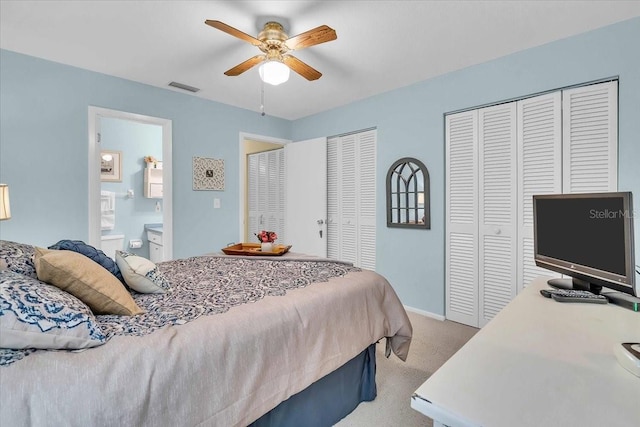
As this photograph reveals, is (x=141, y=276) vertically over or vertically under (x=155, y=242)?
over

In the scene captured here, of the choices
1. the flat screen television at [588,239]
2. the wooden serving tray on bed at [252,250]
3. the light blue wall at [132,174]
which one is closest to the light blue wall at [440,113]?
the flat screen television at [588,239]

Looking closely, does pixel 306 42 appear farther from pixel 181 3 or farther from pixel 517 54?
pixel 517 54

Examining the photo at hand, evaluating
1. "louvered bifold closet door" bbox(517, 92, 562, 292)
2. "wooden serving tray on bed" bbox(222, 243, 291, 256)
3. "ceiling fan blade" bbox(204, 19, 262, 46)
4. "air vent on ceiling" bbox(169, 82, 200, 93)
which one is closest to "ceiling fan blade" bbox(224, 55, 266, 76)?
"ceiling fan blade" bbox(204, 19, 262, 46)

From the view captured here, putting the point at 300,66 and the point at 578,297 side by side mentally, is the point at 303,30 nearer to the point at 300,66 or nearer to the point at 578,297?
the point at 300,66

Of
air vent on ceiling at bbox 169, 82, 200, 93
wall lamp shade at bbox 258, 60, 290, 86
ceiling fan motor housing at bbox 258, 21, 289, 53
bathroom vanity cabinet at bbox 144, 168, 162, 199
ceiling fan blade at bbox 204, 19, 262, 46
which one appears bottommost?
bathroom vanity cabinet at bbox 144, 168, 162, 199

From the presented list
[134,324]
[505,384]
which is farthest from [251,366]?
[505,384]

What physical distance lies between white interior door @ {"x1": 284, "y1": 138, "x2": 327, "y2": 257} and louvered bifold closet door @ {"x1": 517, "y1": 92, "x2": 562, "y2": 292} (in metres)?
2.19

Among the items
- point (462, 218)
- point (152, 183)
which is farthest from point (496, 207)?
point (152, 183)

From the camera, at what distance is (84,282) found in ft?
4.01

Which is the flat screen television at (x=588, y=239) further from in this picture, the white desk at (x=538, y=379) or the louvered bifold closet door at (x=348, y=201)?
the louvered bifold closet door at (x=348, y=201)

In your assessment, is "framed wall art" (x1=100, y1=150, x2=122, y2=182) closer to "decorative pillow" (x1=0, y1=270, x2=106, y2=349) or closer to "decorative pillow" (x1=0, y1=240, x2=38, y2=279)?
"decorative pillow" (x1=0, y1=240, x2=38, y2=279)

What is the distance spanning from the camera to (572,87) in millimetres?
2457

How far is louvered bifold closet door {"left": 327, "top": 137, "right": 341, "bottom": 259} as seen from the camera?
4168 millimetres

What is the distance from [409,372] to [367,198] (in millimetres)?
2067
